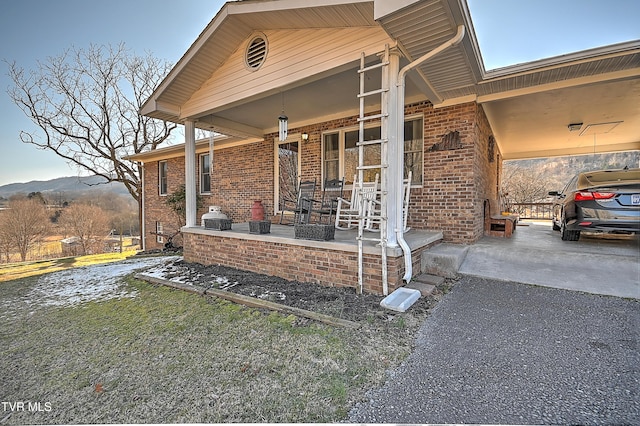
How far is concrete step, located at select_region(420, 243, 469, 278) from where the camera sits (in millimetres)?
3859

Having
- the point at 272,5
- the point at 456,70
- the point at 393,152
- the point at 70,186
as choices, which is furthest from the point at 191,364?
the point at 70,186

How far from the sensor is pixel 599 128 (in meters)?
6.56

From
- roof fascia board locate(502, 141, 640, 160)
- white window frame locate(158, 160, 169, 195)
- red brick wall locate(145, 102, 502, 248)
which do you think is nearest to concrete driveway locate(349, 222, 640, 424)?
red brick wall locate(145, 102, 502, 248)

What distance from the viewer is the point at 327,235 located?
3.88 meters

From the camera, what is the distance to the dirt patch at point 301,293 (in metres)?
2.90

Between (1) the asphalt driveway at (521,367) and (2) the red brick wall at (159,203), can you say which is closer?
(1) the asphalt driveway at (521,367)

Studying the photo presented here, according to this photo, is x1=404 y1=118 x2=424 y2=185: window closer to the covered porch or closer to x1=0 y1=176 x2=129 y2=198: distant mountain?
the covered porch

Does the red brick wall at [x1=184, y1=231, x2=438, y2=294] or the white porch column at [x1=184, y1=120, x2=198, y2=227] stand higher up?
the white porch column at [x1=184, y1=120, x2=198, y2=227]

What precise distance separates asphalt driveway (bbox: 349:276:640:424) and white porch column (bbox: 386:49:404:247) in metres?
1.01

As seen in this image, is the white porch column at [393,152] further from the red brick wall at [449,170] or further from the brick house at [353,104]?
the red brick wall at [449,170]

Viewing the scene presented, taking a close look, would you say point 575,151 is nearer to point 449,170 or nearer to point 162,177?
point 449,170

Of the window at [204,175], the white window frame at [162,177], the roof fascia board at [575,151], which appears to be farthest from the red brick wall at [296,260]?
the roof fascia board at [575,151]

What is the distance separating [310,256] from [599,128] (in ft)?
24.4

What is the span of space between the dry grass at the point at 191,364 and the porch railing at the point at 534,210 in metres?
11.8
